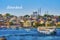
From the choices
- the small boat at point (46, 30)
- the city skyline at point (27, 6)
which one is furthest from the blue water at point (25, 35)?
the city skyline at point (27, 6)

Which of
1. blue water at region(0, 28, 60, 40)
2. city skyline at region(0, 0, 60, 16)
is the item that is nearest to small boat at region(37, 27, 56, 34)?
blue water at region(0, 28, 60, 40)

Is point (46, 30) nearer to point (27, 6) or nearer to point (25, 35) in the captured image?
point (25, 35)

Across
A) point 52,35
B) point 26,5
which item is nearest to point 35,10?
point 26,5

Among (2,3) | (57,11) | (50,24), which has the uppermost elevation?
(2,3)

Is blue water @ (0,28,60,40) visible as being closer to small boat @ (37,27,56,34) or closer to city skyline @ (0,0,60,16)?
small boat @ (37,27,56,34)

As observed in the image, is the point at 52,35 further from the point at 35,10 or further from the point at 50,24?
the point at 35,10

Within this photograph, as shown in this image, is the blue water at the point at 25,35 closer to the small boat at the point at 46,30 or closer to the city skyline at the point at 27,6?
the small boat at the point at 46,30
